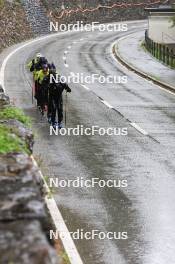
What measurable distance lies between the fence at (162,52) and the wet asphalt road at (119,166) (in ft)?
35.3

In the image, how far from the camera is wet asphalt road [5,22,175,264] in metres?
9.05

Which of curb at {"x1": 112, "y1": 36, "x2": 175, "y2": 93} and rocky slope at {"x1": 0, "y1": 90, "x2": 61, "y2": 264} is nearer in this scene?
rocky slope at {"x1": 0, "y1": 90, "x2": 61, "y2": 264}

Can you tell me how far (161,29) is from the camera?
48.6 metres

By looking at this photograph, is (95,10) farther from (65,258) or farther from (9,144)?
(9,144)

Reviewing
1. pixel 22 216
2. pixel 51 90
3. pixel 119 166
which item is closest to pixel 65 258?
pixel 22 216

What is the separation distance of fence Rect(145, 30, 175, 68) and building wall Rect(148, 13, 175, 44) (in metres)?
1.76

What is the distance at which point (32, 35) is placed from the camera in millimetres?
54781

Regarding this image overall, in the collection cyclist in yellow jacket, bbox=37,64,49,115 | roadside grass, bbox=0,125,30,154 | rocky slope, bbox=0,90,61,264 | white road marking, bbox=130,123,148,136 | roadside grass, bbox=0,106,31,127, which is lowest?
white road marking, bbox=130,123,148,136

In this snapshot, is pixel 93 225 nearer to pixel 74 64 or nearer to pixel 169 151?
pixel 169 151

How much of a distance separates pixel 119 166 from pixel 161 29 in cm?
3624

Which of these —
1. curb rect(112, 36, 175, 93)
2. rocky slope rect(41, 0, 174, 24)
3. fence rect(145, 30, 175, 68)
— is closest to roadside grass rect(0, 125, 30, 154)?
curb rect(112, 36, 175, 93)

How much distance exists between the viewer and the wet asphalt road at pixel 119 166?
29.7ft

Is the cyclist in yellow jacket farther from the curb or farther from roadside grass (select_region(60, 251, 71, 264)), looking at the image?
roadside grass (select_region(60, 251, 71, 264))

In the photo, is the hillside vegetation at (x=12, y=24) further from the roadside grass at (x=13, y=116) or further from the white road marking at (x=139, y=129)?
the roadside grass at (x=13, y=116)
